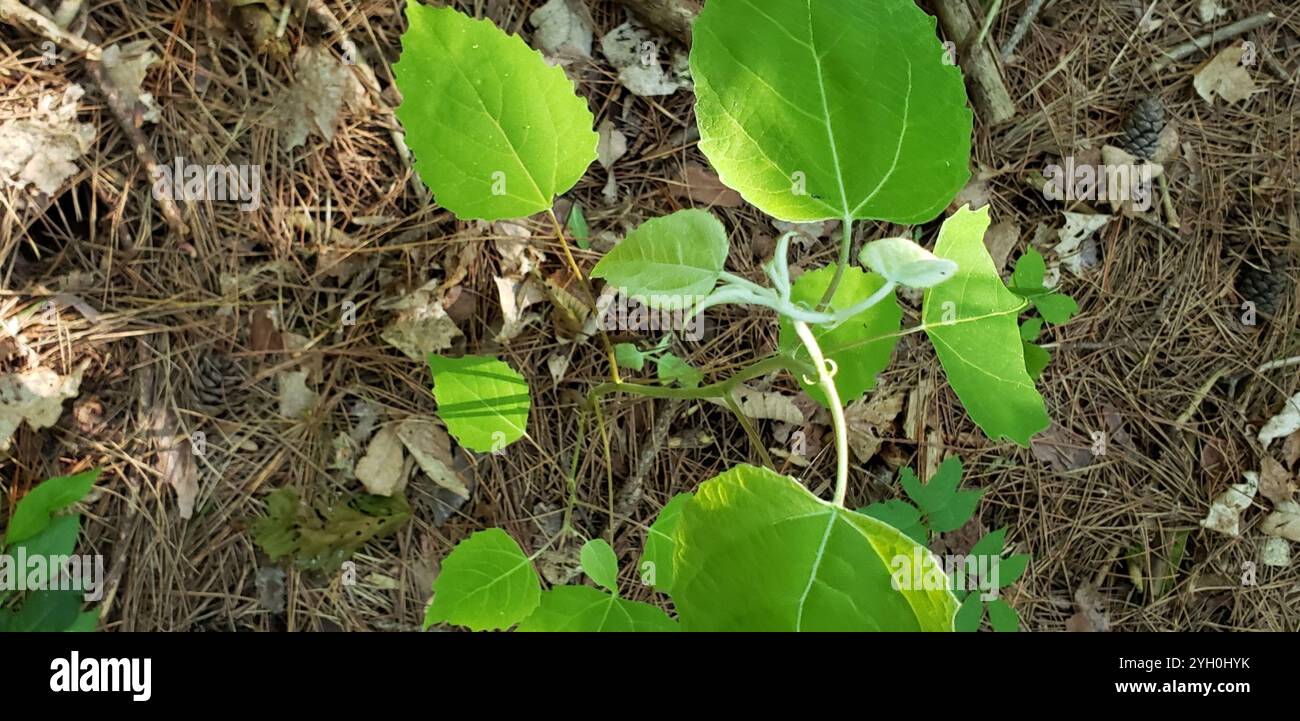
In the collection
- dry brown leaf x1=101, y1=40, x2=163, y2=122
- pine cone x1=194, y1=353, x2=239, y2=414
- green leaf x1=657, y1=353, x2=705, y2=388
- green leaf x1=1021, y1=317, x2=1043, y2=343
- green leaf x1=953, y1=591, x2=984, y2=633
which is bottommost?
green leaf x1=953, y1=591, x2=984, y2=633

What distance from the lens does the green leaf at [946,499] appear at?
6.42 ft

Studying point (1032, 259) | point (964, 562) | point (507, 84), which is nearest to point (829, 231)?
point (1032, 259)

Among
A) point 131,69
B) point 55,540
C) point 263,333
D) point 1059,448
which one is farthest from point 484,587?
point 1059,448

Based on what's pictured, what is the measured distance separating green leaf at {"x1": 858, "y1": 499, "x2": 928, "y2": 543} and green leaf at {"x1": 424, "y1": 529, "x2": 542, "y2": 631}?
87cm

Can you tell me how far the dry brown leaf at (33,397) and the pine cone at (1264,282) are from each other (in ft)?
10.3

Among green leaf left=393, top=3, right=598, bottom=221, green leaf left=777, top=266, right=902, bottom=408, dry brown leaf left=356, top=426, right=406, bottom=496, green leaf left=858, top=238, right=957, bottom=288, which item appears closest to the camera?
green leaf left=858, top=238, right=957, bottom=288

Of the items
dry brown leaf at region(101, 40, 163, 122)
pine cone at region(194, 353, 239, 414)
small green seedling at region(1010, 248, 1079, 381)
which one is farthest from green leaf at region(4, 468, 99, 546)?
small green seedling at region(1010, 248, 1079, 381)

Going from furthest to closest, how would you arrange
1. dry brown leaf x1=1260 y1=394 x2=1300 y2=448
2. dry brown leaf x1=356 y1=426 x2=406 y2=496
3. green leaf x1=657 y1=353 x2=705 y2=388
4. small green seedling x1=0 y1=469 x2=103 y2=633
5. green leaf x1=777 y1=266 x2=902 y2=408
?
dry brown leaf x1=1260 y1=394 x2=1300 y2=448, dry brown leaf x1=356 y1=426 x2=406 y2=496, green leaf x1=657 y1=353 x2=705 y2=388, small green seedling x1=0 y1=469 x2=103 y2=633, green leaf x1=777 y1=266 x2=902 y2=408

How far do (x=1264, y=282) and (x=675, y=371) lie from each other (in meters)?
1.79

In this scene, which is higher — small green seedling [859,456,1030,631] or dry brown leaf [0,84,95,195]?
dry brown leaf [0,84,95,195]

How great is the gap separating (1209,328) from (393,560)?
2.39m

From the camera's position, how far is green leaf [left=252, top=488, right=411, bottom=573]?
78.7 inches

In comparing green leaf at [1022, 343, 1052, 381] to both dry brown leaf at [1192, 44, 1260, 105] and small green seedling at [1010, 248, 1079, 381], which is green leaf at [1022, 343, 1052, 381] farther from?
dry brown leaf at [1192, 44, 1260, 105]
